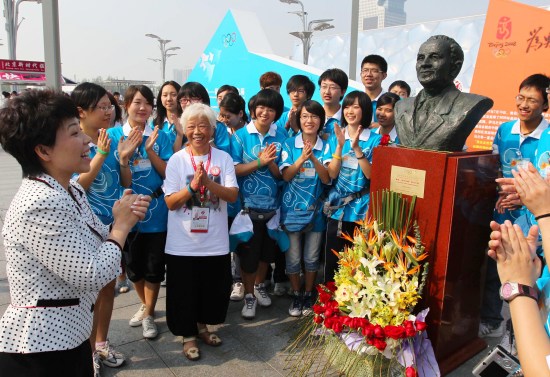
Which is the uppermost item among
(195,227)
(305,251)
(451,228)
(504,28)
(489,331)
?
(504,28)

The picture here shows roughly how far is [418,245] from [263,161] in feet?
4.22

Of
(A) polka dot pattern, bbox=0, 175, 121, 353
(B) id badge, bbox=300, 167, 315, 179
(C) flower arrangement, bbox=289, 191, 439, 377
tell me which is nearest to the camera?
(A) polka dot pattern, bbox=0, 175, 121, 353

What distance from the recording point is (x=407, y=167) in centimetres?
258

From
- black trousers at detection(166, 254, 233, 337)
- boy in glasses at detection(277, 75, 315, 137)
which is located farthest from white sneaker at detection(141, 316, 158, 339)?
boy in glasses at detection(277, 75, 315, 137)

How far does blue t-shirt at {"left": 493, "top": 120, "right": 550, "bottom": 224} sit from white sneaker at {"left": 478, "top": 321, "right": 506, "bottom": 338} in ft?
2.71

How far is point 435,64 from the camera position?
8.58 ft

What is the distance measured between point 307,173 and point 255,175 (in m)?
0.41

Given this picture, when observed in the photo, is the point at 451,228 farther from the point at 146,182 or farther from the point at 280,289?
the point at 146,182

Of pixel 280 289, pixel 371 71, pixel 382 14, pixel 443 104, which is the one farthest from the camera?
pixel 382 14

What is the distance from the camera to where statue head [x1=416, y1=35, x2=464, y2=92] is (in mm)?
2600

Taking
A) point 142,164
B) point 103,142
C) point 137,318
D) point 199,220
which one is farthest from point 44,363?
point 137,318

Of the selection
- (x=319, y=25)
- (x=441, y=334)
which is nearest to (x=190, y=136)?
(x=441, y=334)

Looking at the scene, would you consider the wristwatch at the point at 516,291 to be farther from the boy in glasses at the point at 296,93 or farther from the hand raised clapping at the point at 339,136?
the boy in glasses at the point at 296,93

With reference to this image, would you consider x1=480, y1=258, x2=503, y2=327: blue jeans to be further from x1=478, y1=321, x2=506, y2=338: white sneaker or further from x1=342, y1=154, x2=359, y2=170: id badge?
x1=342, y1=154, x2=359, y2=170: id badge
